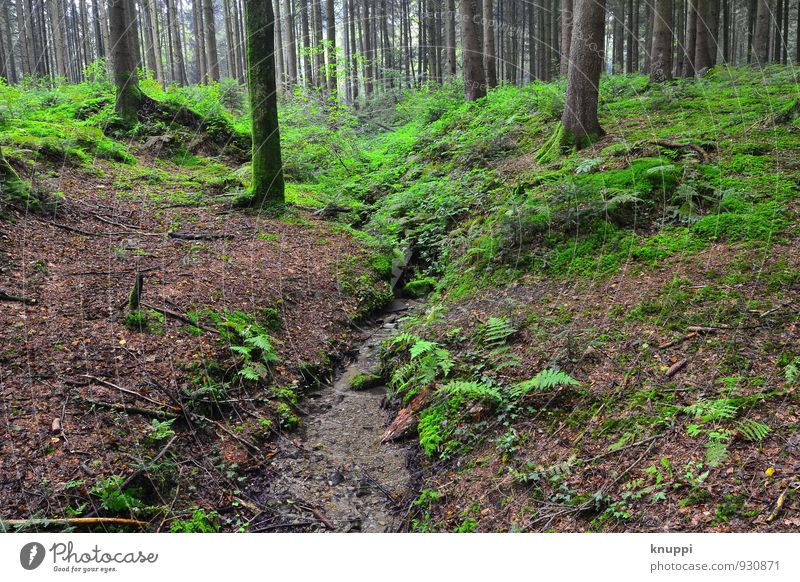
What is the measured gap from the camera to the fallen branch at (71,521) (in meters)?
2.86

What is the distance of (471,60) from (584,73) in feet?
26.0

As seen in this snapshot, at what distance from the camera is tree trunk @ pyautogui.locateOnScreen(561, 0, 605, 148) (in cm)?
790

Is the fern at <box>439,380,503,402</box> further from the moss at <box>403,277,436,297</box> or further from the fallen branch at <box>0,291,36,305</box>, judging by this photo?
the fallen branch at <box>0,291,36,305</box>

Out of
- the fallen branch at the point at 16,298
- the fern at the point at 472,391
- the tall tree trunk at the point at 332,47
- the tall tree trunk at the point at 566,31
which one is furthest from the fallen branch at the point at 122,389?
the tall tree trunk at the point at 566,31

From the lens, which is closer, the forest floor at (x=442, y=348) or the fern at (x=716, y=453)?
the fern at (x=716, y=453)

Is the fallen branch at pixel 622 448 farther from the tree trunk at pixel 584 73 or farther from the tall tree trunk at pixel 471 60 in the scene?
the tall tree trunk at pixel 471 60

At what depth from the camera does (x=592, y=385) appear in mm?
4012

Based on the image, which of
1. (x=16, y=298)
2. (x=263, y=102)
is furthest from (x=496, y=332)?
(x=263, y=102)

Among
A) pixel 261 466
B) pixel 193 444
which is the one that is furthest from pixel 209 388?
pixel 261 466

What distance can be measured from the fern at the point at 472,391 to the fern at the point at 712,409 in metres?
1.46

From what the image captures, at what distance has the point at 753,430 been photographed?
2965mm

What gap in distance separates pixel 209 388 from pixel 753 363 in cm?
458

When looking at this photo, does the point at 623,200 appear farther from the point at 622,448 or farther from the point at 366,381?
the point at 366,381

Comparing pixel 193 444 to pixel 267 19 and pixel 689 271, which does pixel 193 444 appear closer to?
pixel 689 271
